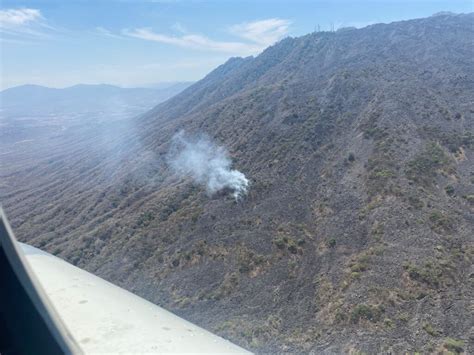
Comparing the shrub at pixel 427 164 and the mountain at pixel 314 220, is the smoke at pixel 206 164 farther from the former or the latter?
the shrub at pixel 427 164

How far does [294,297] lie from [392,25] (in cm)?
10625

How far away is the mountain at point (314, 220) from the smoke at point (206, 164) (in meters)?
1.59

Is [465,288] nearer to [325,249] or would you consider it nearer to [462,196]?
[325,249]

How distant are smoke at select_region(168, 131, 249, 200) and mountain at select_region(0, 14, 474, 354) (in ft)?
5.20

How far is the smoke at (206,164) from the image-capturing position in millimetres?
40406

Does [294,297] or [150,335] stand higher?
[150,335]

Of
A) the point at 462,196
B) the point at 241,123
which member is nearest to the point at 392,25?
the point at 241,123

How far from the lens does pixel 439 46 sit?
78688 millimetres


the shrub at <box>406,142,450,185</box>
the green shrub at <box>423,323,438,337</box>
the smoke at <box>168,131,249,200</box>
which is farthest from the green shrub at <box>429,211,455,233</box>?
the smoke at <box>168,131,249,200</box>

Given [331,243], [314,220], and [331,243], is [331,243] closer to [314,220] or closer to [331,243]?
[331,243]

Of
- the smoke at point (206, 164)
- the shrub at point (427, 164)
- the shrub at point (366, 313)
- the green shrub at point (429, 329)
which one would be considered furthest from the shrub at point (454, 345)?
the smoke at point (206, 164)

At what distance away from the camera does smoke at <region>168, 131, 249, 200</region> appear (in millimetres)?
40406

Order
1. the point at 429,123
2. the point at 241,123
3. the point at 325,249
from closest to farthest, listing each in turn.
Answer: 1. the point at 325,249
2. the point at 429,123
3. the point at 241,123

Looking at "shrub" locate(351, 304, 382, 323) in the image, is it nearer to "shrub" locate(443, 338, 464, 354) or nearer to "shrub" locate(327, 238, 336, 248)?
"shrub" locate(443, 338, 464, 354)
